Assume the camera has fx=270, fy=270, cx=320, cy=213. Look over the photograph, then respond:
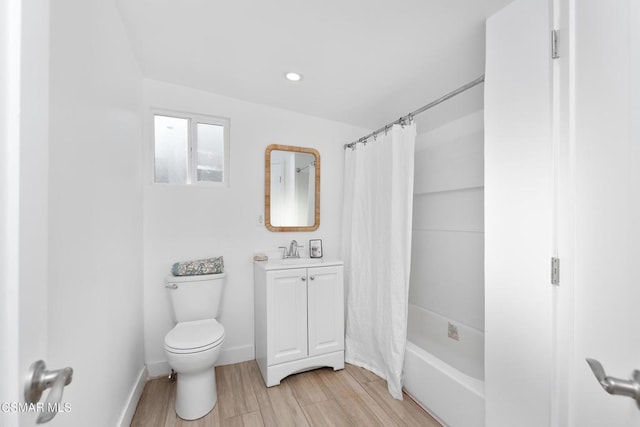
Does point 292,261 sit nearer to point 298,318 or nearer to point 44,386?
point 298,318

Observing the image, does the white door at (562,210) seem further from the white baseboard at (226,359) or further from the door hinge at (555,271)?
the white baseboard at (226,359)

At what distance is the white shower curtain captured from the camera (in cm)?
191

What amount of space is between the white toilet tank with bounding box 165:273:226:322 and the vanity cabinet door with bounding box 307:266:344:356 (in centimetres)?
73

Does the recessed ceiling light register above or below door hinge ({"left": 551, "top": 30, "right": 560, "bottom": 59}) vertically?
above

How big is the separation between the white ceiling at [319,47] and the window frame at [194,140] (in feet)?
0.81

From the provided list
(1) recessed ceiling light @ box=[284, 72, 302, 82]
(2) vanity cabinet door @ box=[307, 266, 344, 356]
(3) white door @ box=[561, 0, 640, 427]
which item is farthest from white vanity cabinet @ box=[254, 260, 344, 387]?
(3) white door @ box=[561, 0, 640, 427]

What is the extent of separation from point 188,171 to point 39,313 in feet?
6.54

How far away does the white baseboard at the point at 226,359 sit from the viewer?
82.7 inches

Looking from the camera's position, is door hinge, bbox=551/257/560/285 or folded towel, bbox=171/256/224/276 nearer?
door hinge, bbox=551/257/560/285

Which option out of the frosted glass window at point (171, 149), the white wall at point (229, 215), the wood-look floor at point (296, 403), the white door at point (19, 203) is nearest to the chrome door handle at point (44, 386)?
the white door at point (19, 203)

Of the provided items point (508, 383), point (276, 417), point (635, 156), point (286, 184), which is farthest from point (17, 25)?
point (286, 184)

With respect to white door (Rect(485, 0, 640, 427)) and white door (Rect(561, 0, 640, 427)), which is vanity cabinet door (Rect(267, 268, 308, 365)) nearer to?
white door (Rect(485, 0, 640, 427))

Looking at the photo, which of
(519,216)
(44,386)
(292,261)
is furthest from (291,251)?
(44,386)

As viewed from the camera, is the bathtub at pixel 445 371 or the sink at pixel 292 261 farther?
the sink at pixel 292 261
